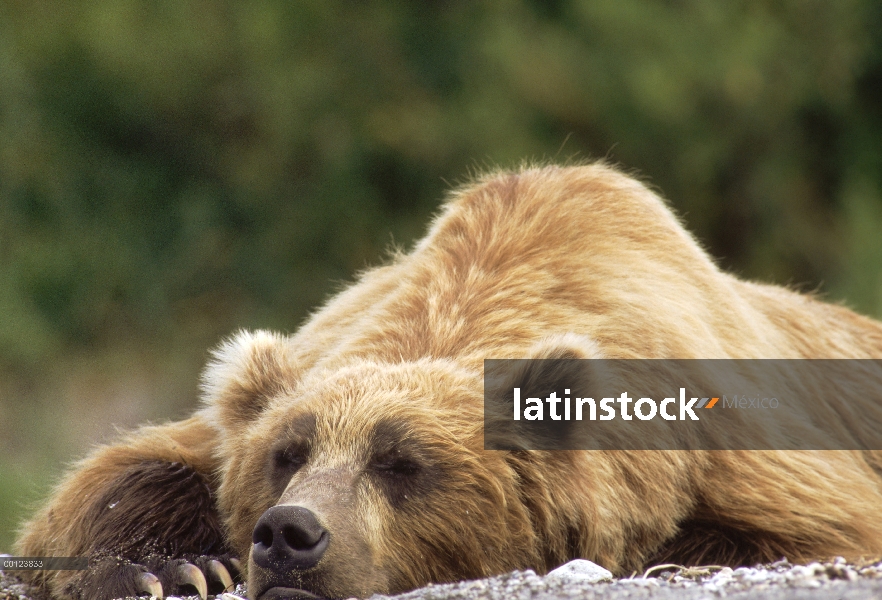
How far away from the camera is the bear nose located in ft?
10.2

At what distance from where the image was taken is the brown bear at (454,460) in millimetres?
3541

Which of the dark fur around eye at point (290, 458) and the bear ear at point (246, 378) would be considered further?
the bear ear at point (246, 378)

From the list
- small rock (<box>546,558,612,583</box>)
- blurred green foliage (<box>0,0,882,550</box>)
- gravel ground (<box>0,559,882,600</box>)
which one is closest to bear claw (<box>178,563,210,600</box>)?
gravel ground (<box>0,559,882,600</box>)

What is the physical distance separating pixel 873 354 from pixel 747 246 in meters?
6.94

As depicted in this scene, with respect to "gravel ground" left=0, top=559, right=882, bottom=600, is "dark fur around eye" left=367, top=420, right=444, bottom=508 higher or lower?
higher

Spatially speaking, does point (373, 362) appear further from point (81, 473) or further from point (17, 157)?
point (17, 157)

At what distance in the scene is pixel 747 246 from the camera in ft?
42.0

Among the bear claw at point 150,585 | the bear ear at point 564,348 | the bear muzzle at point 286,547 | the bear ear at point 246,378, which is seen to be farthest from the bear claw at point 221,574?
the bear ear at point 564,348

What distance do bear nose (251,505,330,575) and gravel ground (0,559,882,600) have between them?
0.24 m

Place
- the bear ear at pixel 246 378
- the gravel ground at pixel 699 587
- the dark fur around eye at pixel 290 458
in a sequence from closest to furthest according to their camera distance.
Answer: the gravel ground at pixel 699 587
the dark fur around eye at pixel 290 458
the bear ear at pixel 246 378

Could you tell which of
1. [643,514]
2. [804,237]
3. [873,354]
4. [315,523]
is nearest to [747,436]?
[643,514]

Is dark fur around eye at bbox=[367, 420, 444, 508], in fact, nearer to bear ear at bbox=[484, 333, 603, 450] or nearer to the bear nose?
bear ear at bbox=[484, 333, 603, 450]

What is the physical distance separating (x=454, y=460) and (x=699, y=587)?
0.95 metres

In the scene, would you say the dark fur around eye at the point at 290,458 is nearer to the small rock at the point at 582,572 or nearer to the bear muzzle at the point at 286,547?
the bear muzzle at the point at 286,547
